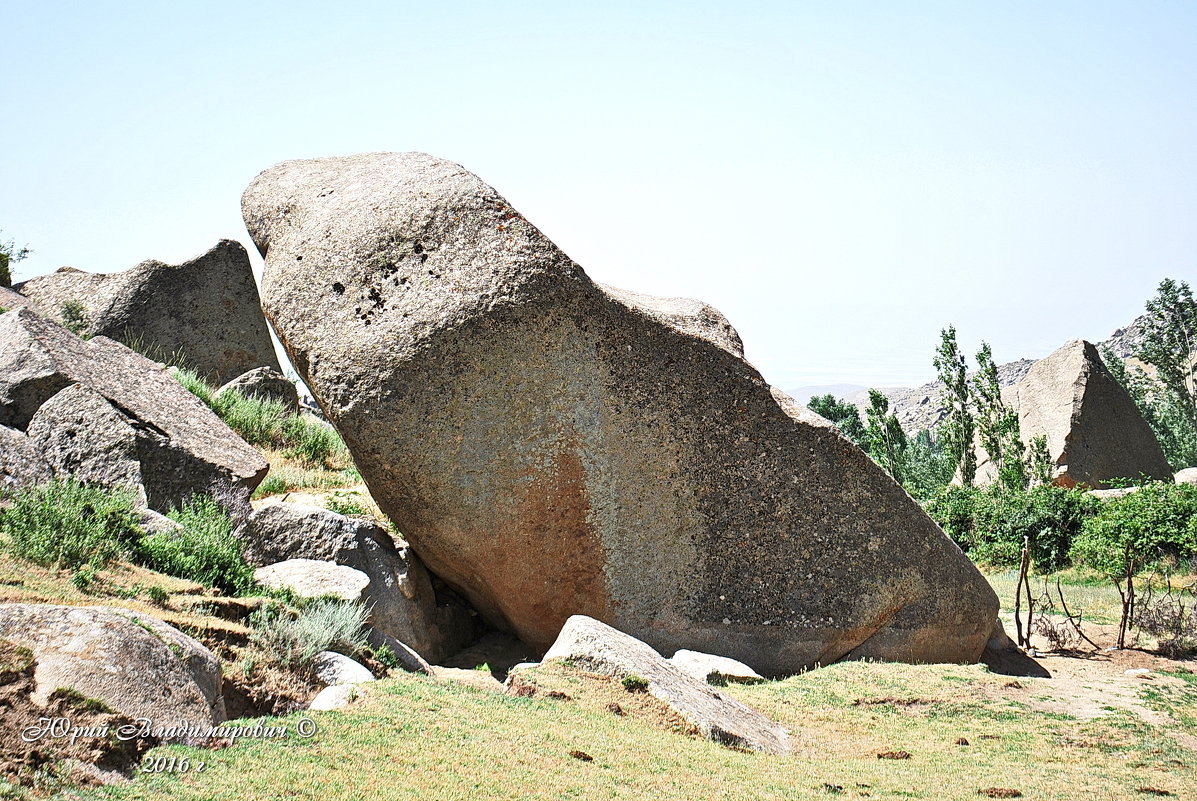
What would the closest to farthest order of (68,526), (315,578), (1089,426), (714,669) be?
(68,526), (315,578), (714,669), (1089,426)

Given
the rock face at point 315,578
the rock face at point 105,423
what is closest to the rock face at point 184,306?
the rock face at point 105,423

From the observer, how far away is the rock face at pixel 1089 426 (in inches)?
974

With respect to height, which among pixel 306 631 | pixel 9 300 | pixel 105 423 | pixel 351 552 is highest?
pixel 9 300

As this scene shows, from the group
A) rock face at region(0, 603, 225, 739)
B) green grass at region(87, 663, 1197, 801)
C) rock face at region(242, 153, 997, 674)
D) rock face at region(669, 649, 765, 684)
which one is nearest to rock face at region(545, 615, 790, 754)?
green grass at region(87, 663, 1197, 801)

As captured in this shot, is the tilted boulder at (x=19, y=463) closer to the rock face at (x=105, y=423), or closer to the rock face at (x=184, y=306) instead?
the rock face at (x=105, y=423)

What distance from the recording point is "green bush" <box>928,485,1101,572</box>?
17.9 meters

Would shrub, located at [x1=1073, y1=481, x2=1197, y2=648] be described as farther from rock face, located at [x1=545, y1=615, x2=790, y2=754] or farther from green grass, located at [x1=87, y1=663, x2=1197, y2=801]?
rock face, located at [x1=545, y1=615, x2=790, y2=754]

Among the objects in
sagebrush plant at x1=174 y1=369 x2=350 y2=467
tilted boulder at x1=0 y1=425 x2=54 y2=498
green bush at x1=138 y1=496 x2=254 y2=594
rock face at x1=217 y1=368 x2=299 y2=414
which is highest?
rock face at x1=217 y1=368 x2=299 y2=414

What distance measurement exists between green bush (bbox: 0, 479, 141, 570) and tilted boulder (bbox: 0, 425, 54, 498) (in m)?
0.55

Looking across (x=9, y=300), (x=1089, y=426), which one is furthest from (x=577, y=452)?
(x=1089, y=426)

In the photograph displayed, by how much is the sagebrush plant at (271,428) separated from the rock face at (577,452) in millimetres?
4749

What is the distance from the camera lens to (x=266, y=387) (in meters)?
15.9

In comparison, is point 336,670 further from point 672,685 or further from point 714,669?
point 714,669

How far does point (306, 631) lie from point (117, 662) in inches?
69.3
